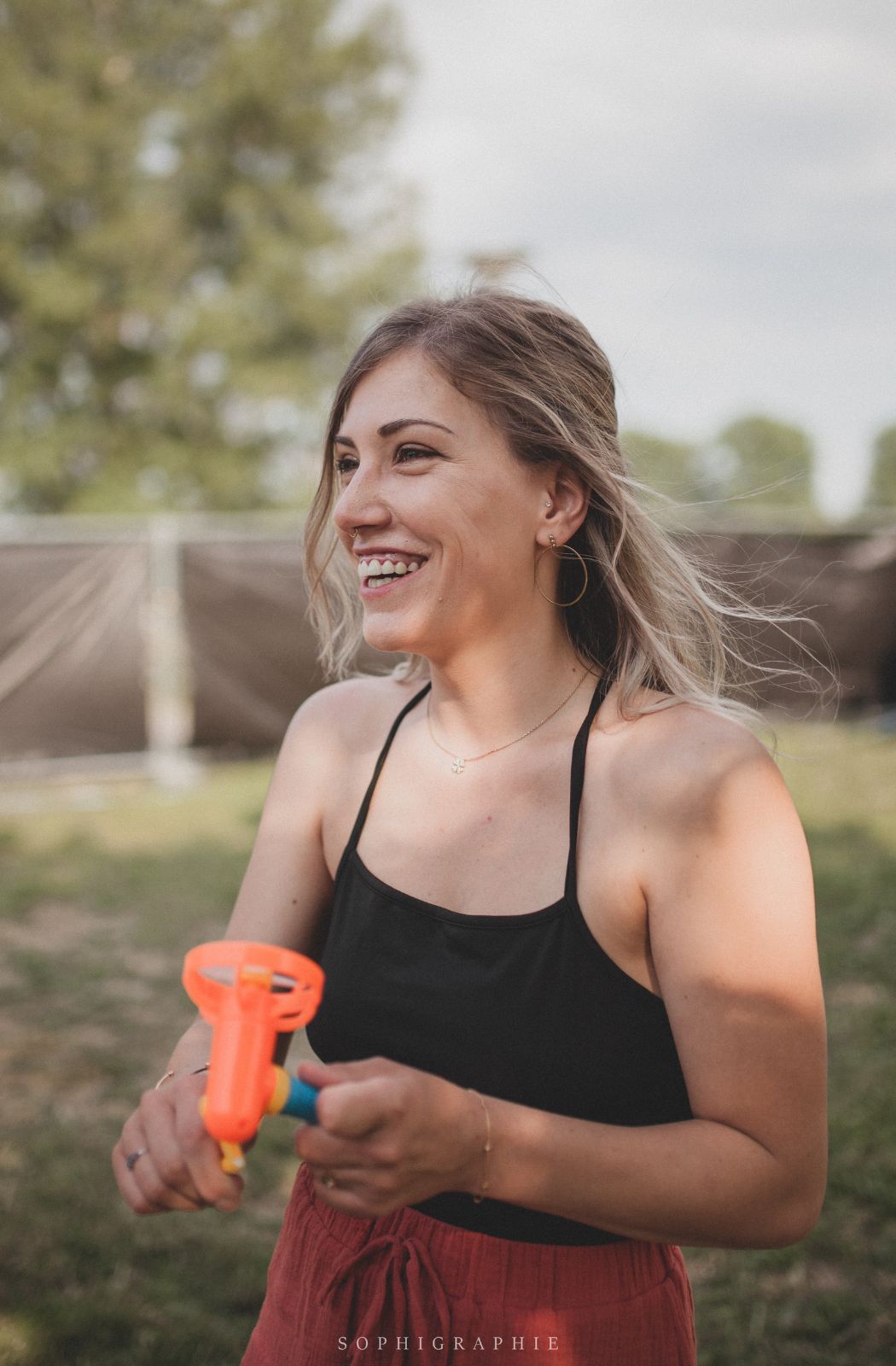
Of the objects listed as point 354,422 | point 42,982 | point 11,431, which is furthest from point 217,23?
point 354,422

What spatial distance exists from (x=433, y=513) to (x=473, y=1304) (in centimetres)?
118

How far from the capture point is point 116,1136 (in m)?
3.56

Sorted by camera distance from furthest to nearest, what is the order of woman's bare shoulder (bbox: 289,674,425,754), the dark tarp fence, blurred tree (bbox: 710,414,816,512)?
the dark tarp fence < blurred tree (bbox: 710,414,816,512) < woman's bare shoulder (bbox: 289,674,425,754)

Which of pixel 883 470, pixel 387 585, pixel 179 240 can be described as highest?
pixel 179 240

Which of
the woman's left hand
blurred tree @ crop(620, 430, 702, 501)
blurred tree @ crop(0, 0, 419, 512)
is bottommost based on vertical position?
the woman's left hand

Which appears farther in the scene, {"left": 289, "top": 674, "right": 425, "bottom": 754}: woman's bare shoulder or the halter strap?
{"left": 289, "top": 674, "right": 425, "bottom": 754}: woman's bare shoulder

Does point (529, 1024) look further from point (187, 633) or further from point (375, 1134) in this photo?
point (187, 633)

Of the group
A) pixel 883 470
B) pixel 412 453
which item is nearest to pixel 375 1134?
pixel 412 453

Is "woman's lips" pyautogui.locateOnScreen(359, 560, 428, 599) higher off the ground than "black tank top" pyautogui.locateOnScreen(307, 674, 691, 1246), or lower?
higher

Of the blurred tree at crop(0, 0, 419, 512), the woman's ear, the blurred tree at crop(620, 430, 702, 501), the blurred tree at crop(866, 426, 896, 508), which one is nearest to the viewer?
the woman's ear

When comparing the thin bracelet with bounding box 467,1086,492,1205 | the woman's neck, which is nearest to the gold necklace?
the woman's neck

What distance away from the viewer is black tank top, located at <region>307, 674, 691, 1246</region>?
151 cm

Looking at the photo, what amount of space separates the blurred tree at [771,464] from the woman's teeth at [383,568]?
2.46ft

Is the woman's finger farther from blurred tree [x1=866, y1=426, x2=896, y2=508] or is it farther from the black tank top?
blurred tree [x1=866, y1=426, x2=896, y2=508]
